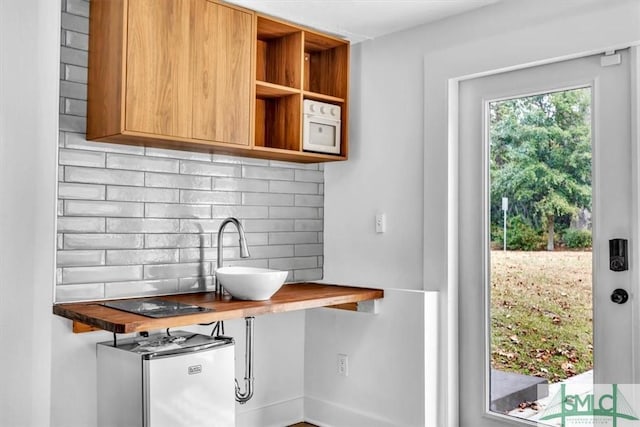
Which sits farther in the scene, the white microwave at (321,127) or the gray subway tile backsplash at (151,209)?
the white microwave at (321,127)

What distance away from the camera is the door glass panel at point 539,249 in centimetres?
264

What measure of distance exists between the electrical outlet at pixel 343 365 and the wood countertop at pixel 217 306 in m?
0.31

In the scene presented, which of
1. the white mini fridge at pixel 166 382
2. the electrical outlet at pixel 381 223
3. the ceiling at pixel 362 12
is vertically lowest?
the white mini fridge at pixel 166 382

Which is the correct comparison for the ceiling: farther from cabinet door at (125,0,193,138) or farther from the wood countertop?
the wood countertop

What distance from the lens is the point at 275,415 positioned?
11.3ft

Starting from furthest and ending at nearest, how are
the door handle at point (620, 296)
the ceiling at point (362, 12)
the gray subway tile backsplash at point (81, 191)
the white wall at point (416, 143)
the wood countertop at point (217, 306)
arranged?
the ceiling at point (362, 12) → the white wall at point (416, 143) → the gray subway tile backsplash at point (81, 191) → the door handle at point (620, 296) → the wood countertop at point (217, 306)

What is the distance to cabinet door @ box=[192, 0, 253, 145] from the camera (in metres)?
2.73

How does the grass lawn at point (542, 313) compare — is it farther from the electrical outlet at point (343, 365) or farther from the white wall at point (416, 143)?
the electrical outlet at point (343, 365)

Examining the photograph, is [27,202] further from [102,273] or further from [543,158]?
[543,158]

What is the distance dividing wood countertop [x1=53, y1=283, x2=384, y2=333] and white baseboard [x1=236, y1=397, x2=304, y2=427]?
2.36 ft

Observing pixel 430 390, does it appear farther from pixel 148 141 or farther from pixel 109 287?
pixel 148 141

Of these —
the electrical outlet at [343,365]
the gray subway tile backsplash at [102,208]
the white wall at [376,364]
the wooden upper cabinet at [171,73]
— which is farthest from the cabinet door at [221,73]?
the electrical outlet at [343,365]

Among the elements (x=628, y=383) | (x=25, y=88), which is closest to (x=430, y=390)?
(x=628, y=383)

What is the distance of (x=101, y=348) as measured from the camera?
8.70 feet
